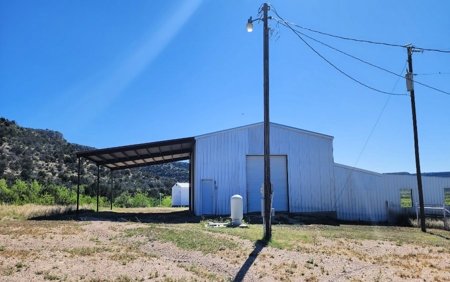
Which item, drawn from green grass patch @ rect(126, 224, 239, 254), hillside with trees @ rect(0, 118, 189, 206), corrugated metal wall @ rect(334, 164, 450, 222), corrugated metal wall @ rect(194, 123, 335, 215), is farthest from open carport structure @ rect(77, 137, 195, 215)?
corrugated metal wall @ rect(334, 164, 450, 222)

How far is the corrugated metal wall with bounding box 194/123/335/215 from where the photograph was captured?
21016 mm

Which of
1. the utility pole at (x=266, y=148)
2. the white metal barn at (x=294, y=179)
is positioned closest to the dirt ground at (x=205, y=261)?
the utility pole at (x=266, y=148)

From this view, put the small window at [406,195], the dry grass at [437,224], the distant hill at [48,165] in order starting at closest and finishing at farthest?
the dry grass at [437,224] → the small window at [406,195] → the distant hill at [48,165]

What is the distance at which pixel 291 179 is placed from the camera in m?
21.5

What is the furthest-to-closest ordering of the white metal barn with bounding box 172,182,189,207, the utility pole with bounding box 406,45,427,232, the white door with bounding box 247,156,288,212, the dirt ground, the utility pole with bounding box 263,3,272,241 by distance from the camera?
the white metal barn with bounding box 172,182,189,207, the white door with bounding box 247,156,288,212, the utility pole with bounding box 406,45,427,232, the utility pole with bounding box 263,3,272,241, the dirt ground

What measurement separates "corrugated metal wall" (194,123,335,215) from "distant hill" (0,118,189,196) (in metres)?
20.6

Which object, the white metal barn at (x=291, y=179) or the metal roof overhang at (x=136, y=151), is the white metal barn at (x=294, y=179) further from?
the metal roof overhang at (x=136, y=151)

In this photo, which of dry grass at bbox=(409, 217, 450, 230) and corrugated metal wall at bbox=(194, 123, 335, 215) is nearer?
dry grass at bbox=(409, 217, 450, 230)

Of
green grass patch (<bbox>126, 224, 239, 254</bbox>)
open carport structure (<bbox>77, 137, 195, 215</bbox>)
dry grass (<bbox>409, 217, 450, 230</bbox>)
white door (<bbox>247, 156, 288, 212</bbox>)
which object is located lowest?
dry grass (<bbox>409, 217, 450, 230</bbox>)

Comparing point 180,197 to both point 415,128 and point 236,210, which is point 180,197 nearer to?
point 236,210

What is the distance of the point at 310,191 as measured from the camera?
21.6 m

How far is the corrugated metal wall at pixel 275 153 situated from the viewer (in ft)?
68.9

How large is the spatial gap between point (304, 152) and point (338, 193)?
3.49m

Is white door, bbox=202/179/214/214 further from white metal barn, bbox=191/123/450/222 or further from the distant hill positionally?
the distant hill
